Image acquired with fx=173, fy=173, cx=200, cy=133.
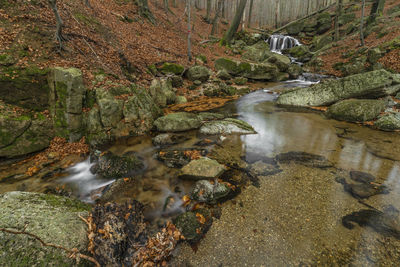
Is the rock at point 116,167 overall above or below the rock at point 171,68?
below

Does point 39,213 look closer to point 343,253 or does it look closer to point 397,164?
point 343,253

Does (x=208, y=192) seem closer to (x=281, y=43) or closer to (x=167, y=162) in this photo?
(x=167, y=162)

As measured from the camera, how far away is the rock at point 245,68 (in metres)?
15.3

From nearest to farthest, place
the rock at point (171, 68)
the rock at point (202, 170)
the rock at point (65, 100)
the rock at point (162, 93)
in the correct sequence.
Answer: the rock at point (202, 170) < the rock at point (65, 100) < the rock at point (162, 93) < the rock at point (171, 68)

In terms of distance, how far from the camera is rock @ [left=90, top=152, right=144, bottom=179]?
15.2ft

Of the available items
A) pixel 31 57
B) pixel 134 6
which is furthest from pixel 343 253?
pixel 134 6

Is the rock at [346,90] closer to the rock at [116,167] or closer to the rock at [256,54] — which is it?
the rock at [116,167]

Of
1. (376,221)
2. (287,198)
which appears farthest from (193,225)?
(376,221)

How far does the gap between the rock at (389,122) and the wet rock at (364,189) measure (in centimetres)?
415

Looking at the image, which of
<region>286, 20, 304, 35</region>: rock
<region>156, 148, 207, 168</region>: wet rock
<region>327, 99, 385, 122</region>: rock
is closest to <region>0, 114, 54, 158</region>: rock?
<region>156, 148, 207, 168</region>: wet rock

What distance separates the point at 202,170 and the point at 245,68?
13.6 m

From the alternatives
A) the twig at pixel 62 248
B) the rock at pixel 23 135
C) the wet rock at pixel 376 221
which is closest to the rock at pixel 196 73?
the rock at pixel 23 135

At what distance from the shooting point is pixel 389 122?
640 cm

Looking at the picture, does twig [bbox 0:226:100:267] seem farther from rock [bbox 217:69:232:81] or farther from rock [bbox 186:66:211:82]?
rock [bbox 217:69:232:81]
